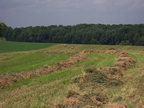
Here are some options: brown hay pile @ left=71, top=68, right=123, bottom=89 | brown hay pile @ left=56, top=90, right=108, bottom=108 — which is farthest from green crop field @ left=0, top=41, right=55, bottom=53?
brown hay pile @ left=56, top=90, right=108, bottom=108

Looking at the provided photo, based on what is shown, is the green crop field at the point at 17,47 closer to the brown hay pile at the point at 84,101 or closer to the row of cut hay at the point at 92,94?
the row of cut hay at the point at 92,94

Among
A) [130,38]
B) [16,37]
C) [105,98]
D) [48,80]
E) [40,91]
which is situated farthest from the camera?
[16,37]

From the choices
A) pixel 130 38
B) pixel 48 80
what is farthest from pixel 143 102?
pixel 130 38

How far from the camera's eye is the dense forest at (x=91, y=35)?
8319 cm

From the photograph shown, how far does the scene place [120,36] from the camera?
86.4m

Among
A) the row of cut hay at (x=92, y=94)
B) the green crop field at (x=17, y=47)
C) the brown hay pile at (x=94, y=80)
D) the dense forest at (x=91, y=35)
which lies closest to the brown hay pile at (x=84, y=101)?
the row of cut hay at (x=92, y=94)

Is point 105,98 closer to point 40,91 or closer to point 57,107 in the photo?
point 57,107

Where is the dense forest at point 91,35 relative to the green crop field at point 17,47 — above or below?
above

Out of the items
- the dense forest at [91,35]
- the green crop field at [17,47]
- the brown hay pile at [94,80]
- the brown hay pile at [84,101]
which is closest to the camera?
the brown hay pile at [84,101]

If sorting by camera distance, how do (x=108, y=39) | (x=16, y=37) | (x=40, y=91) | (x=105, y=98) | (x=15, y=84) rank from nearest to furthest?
(x=105, y=98) → (x=40, y=91) → (x=15, y=84) → (x=108, y=39) → (x=16, y=37)

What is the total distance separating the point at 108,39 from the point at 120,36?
702 cm

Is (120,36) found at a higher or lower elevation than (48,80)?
higher

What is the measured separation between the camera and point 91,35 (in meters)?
97.6

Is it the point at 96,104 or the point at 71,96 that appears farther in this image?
the point at 71,96
